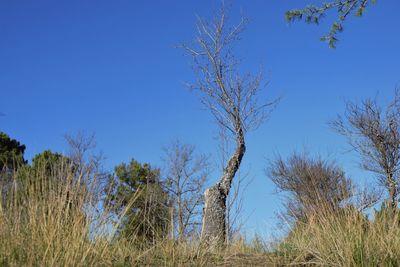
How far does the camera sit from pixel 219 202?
9.98 meters

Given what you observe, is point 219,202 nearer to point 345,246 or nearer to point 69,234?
point 345,246

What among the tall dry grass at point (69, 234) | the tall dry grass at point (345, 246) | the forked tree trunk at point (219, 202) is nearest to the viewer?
the tall dry grass at point (69, 234)


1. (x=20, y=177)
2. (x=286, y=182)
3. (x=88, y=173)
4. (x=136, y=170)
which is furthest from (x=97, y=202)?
(x=136, y=170)

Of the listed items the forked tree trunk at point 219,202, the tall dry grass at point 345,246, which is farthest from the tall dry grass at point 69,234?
the forked tree trunk at point 219,202

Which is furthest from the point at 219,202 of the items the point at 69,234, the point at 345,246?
the point at 69,234

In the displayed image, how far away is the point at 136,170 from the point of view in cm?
2628

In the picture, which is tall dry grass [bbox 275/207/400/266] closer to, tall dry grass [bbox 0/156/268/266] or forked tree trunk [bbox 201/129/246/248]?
tall dry grass [bbox 0/156/268/266]

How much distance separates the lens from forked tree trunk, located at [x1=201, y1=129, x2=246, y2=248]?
31.4 feet

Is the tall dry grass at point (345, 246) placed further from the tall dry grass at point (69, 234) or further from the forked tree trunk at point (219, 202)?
the forked tree trunk at point (219, 202)

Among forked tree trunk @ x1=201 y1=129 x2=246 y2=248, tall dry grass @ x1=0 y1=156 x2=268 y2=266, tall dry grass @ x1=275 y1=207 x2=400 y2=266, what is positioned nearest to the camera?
tall dry grass @ x1=0 y1=156 x2=268 y2=266

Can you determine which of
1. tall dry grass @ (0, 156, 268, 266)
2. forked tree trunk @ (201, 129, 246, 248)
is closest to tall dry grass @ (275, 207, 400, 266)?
tall dry grass @ (0, 156, 268, 266)

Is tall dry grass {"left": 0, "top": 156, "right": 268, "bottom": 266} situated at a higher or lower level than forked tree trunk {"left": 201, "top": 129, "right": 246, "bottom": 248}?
lower

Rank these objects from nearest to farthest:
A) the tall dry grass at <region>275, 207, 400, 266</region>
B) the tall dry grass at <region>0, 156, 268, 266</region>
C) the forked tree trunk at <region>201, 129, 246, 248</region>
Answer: the tall dry grass at <region>0, 156, 268, 266</region> → the tall dry grass at <region>275, 207, 400, 266</region> → the forked tree trunk at <region>201, 129, 246, 248</region>

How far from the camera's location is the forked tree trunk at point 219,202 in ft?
31.4
